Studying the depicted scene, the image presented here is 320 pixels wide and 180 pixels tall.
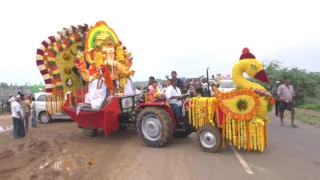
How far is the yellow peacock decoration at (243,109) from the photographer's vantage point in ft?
21.5

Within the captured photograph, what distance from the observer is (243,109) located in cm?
659

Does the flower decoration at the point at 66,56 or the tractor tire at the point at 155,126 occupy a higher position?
the flower decoration at the point at 66,56

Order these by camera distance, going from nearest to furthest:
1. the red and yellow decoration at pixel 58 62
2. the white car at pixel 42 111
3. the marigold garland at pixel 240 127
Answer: the marigold garland at pixel 240 127 < the red and yellow decoration at pixel 58 62 < the white car at pixel 42 111

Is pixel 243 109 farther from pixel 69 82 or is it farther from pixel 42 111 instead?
pixel 42 111

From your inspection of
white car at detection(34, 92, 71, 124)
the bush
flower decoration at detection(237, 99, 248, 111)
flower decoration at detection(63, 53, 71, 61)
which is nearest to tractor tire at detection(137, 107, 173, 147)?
flower decoration at detection(237, 99, 248, 111)

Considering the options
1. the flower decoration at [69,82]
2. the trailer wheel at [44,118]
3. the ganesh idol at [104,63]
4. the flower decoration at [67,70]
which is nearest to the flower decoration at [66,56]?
the flower decoration at [67,70]

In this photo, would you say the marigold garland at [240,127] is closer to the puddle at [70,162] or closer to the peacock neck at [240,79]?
the peacock neck at [240,79]

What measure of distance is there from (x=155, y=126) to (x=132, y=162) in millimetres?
1516

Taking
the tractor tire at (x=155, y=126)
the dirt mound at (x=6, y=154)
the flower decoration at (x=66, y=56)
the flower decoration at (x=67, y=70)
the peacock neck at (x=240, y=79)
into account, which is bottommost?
the dirt mound at (x=6, y=154)

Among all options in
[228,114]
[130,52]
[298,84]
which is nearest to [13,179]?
[228,114]

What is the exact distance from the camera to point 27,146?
8867 millimetres

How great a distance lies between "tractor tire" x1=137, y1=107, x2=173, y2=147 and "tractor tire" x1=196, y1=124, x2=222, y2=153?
802mm

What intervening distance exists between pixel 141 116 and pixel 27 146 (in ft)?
12.2

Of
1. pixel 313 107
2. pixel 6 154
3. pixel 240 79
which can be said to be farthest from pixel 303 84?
pixel 6 154
